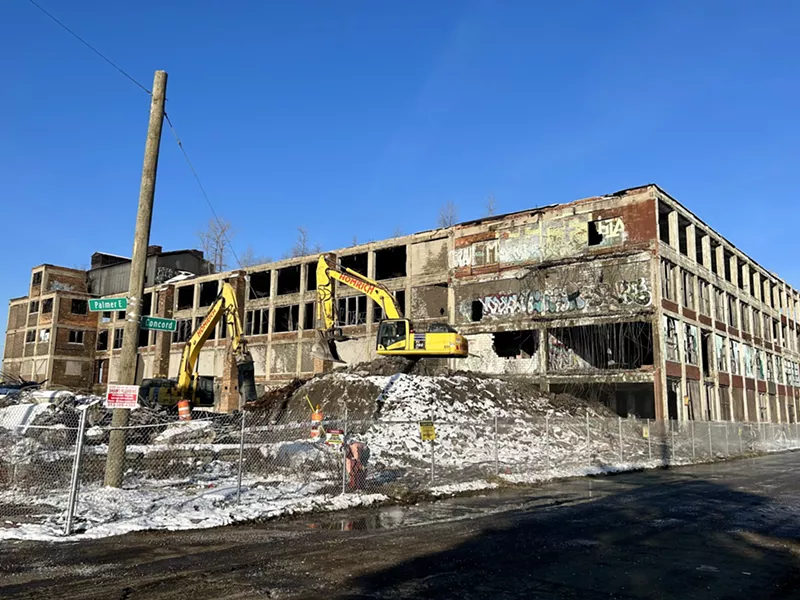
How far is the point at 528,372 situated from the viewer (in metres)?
37.7

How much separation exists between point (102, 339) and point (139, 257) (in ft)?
194

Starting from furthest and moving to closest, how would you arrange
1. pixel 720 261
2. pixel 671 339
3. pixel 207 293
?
1. pixel 207 293
2. pixel 720 261
3. pixel 671 339

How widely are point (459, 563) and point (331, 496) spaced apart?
19.6 feet

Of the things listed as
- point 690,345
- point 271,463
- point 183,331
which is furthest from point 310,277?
point 271,463

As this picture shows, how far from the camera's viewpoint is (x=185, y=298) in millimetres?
61062

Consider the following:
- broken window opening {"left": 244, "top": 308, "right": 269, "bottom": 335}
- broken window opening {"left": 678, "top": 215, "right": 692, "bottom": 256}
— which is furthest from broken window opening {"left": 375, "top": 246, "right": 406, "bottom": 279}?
broken window opening {"left": 678, "top": 215, "right": 692, "bottom": 256}

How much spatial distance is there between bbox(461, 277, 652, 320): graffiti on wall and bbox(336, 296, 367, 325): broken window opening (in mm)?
9519

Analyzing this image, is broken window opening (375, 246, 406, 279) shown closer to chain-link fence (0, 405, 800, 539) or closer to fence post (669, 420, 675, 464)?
chain-link fence (0, 405, 800, 539)

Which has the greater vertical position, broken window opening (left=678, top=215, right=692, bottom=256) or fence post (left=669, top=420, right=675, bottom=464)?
broken window opening (left=678, top=215, right=692, bottom=256)

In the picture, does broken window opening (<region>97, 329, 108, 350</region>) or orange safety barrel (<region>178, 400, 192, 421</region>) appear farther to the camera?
broken window opening (<region>97, 329, 108, 350</region>)

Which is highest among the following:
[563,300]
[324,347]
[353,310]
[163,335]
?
[353,310]

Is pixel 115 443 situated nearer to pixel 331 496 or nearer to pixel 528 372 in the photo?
pixel 331 496

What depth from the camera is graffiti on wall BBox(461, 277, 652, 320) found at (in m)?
34.9

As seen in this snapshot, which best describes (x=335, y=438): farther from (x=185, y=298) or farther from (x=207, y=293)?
(x=185, y=298)
